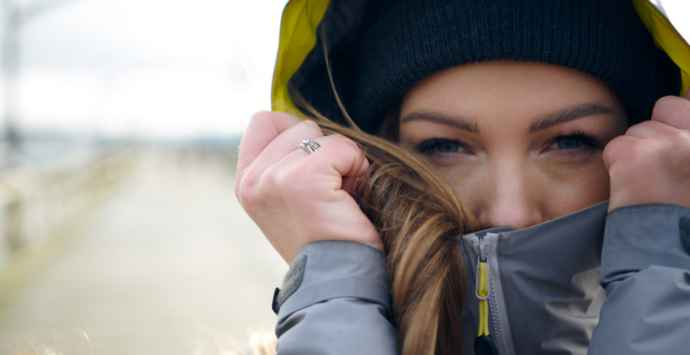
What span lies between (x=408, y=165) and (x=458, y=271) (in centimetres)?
33

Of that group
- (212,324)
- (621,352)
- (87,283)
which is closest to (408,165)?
(621,352)

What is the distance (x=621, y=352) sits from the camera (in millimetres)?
986

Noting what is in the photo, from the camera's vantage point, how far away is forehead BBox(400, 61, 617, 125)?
135cm

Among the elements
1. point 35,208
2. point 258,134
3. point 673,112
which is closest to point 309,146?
point 258,134

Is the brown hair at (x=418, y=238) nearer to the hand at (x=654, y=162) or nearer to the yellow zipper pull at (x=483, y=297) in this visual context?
the yellow zipper pull at (x=483, y=297)

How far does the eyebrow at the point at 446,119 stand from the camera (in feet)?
4.57

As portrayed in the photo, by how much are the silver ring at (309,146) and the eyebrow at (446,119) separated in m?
0.34

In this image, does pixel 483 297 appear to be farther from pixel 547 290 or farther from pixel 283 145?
pixel 283 145

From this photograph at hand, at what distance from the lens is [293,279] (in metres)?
1.15

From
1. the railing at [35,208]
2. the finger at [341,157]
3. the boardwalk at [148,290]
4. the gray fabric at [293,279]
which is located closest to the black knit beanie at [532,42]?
the finger at [341,157]

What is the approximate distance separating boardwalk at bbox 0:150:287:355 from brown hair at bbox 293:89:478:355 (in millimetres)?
757

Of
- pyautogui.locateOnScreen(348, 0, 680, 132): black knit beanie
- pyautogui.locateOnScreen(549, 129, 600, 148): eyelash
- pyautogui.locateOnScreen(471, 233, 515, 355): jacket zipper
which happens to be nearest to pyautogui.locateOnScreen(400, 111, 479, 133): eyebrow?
pyautogui.locateOnScreen(348, 0, 680, 132): black knit beanie

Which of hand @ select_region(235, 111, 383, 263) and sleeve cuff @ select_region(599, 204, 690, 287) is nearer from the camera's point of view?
sleeve cuff @ select_region(599, 204, 690, 287)

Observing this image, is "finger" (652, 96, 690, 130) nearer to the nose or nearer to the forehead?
the forehead
